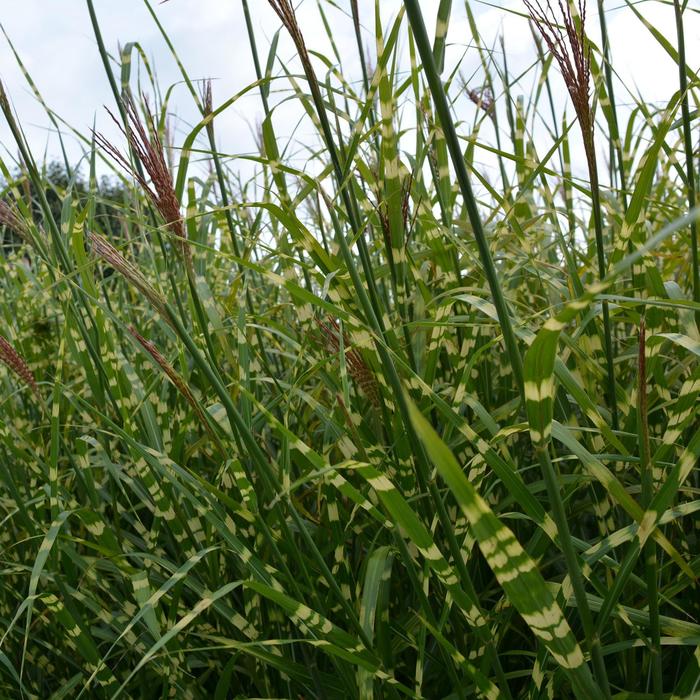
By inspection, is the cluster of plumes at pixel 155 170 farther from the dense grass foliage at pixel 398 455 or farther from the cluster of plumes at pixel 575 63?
the cluster of plumes at pixel 575 63

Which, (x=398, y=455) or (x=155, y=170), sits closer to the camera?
(x=155, y=170)

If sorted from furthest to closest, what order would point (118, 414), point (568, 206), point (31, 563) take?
1. point (568, 206)
2. point (31, 563)
3. point (118, 414)

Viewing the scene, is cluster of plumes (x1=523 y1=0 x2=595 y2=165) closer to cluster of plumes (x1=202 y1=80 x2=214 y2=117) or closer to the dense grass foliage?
the dense grass foliage

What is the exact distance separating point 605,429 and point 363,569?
48 cm

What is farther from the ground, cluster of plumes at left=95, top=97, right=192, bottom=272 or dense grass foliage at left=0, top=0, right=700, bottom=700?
cluster of plumes at left=95, top=97, right=192, bottom=272

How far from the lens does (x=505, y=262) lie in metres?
1.64

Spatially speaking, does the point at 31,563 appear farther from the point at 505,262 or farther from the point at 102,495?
the point at 505,262

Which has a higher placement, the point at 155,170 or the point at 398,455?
the point at 155,170

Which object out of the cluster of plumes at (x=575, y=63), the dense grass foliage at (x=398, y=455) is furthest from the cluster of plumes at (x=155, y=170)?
the cluster of plumes at (x=575, y=63)

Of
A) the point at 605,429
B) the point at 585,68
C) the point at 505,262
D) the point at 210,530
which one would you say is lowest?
the point at 210,530

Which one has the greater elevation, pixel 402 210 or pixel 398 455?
pixel 402 210

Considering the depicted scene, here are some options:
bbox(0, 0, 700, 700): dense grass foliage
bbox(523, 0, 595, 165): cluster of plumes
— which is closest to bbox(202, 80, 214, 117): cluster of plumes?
bbox(0, 0, 700, 700): dense grass foliage

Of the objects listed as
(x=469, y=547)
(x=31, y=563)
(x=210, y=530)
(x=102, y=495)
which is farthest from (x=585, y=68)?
(x=31, y=563)

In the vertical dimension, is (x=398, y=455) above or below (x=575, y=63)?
below
